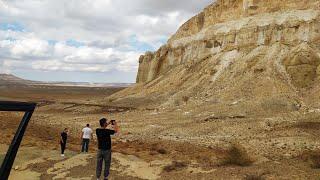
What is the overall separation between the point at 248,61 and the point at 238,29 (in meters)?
6.68

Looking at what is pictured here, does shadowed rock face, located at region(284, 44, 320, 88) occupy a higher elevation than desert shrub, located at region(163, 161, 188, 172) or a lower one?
higher

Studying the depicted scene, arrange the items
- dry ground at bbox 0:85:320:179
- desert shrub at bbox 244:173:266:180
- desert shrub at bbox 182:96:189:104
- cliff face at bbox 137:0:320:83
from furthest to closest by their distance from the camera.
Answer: cliff face at bbox 137:0:320:83 < desert shrub at bbox 182:96:189:104 < dry ground at bbox 0:85:320:179 < desert shrub at bbox 244:173:266:180

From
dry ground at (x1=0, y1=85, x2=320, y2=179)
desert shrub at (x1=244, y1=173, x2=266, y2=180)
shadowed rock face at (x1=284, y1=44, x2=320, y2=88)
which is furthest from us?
shadowed rock face at (x1=284, y1=44, x2=320, y2=88)

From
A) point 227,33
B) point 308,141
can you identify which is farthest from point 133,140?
point 227,33

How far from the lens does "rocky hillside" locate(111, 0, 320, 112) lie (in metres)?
38.6

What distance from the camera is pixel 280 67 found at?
1666 inches

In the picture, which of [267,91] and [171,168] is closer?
[171,168]

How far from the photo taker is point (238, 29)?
164ft

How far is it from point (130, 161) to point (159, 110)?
2581 centimetres

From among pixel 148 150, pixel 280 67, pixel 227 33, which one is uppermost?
pixel 227 33

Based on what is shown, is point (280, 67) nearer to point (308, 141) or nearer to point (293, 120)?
point (293, 120)

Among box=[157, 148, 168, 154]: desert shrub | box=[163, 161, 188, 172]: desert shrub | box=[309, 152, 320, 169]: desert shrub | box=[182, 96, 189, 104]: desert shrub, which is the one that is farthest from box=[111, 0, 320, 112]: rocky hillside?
box=[163, 161, 188, 172]: desert shrub

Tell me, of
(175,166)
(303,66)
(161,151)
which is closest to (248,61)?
(303,66)

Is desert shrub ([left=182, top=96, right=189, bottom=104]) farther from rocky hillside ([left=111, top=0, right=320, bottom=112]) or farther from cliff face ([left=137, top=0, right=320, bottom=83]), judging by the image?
cliff face ([left=137, top=0, right=320, bottom=83])
